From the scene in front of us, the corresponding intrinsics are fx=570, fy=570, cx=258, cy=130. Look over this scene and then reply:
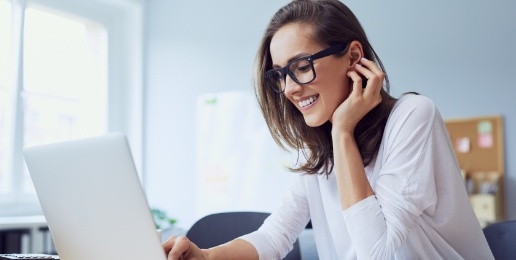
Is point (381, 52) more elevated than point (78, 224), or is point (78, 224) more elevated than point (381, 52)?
point (381, 52)

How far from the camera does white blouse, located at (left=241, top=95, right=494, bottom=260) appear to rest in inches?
44.7

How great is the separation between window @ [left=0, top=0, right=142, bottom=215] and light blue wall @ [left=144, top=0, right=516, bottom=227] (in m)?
0.19

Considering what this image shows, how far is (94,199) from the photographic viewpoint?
2.93ft

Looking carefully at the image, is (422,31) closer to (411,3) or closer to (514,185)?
(411,3)

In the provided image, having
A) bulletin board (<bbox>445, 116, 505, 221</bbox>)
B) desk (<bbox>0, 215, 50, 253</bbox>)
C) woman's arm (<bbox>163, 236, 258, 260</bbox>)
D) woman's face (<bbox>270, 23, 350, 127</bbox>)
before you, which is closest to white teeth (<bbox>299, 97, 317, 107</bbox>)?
woman's face (<bbox>270, 23, 350, 127</bbox>)

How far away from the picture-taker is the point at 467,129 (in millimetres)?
3104

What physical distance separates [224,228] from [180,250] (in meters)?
0.58

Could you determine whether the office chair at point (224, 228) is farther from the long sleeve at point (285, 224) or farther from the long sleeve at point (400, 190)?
the long sleeve at point (400, 190)

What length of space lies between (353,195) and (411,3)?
7.92ft

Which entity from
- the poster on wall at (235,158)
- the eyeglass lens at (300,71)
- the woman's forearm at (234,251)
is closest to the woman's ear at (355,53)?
the eyeglass lens at (300,71)

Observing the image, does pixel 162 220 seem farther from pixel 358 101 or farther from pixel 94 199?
pixel 94 199

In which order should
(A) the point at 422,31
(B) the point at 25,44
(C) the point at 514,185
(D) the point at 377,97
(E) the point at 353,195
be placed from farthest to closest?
(B) the point at 25,44
(A) the point at 422,31
(C) the point at 514,185
(D) the point at 377,97
(E) the point at 353,195

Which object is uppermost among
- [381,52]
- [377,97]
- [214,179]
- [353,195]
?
[381,52]

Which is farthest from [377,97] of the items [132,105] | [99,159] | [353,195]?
[132,105]
